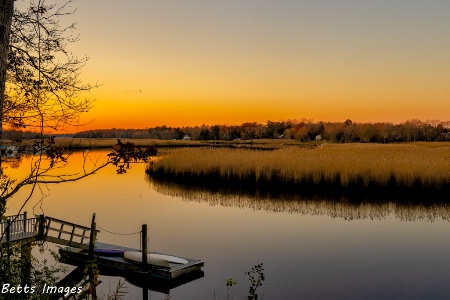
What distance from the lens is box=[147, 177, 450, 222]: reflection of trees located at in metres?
23.8

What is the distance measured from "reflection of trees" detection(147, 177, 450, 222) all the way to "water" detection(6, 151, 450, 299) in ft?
0.19

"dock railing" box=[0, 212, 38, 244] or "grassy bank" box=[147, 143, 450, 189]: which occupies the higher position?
"grassy bank" box=[147, 143, 450, 189]

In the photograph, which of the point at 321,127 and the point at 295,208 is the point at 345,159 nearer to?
the point at 295,208

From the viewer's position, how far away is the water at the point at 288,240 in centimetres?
1471

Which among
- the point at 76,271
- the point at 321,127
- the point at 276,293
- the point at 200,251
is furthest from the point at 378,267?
the point at 321,127

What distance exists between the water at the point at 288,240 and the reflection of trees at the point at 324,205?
0.06 m

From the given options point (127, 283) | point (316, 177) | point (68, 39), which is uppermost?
point (68, 39)

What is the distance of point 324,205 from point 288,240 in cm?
685

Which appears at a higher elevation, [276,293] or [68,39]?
[68,39]

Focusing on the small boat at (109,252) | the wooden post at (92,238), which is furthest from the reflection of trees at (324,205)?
the wooden post at (92,238)

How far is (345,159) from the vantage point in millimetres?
A: 35438

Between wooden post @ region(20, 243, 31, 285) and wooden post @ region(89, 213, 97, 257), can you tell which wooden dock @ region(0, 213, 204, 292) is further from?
wooden post @ region(20, 243, 31, 285)

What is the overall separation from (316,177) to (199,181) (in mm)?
9239

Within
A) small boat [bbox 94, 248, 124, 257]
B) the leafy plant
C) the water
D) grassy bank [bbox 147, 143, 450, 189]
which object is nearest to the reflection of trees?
the water
